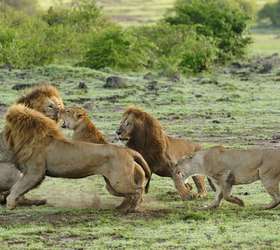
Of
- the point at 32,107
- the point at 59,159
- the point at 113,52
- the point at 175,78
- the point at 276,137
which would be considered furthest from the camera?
the point at 113,52

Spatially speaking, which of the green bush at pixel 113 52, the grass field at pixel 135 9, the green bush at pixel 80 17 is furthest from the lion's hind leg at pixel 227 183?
the grass field at pixel 135 9

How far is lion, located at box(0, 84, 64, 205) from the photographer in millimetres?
8539

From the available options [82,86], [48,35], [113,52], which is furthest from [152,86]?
[48,35]

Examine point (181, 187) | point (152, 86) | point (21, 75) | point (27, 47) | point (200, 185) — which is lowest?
point (27, 47)

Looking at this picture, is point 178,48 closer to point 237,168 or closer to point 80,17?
point 80,17

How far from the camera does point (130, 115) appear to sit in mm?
9102

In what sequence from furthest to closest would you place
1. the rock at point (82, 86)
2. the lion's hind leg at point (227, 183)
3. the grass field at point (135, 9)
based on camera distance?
the grass field at point (135, 9) → the rock at point (82, 86) → the lion's hind leg at point (227, 183)

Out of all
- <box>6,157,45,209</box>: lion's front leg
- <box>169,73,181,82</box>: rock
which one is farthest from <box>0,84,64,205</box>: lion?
<box>169,73,181,82</box>: rock

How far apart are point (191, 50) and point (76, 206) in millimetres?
21464

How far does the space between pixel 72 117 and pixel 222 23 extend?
2657cm

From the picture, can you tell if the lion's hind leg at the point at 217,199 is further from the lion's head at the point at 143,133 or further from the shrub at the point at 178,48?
the shrub at the point at 178,48

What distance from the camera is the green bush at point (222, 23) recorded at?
34719 mm

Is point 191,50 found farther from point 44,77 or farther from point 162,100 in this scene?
point 162,100

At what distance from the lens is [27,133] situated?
823 centimetres
